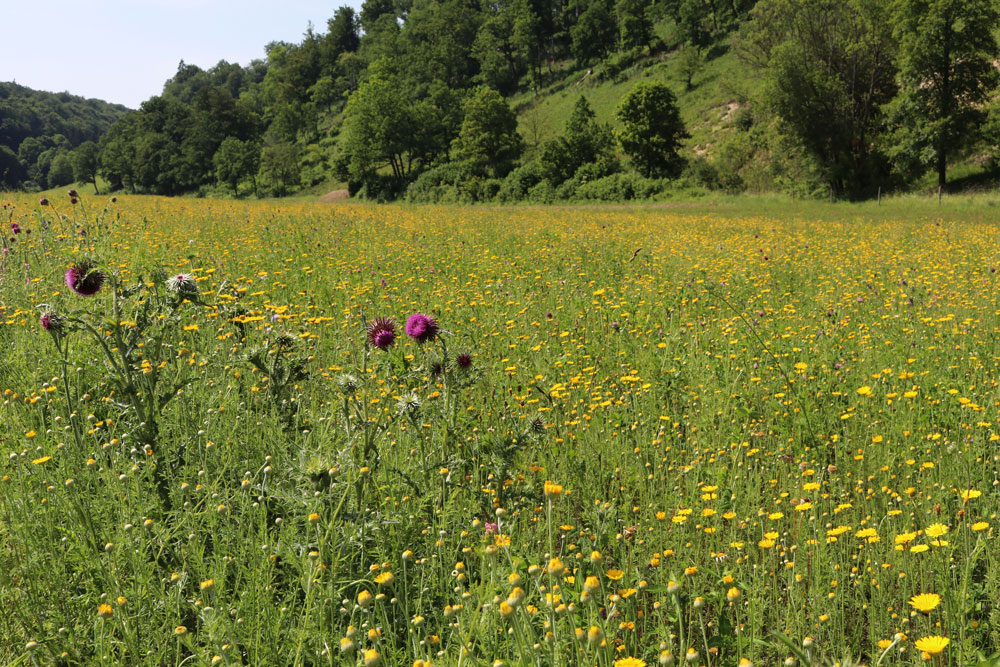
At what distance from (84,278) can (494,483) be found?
228 cm

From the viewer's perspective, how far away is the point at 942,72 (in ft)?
89.0

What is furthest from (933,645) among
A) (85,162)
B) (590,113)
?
(85,162)

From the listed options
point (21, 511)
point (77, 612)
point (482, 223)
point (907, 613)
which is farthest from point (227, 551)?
point (482, 223)

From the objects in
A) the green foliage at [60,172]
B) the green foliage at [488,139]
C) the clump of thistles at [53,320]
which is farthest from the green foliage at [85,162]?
the clump of thistles at [53,320]

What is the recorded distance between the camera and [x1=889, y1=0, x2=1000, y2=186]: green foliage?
2573 cm

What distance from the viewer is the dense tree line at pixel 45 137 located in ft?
256

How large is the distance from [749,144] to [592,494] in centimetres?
4110

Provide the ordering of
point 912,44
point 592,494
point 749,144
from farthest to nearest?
1. point 749,144
2. point 912,44
3. point 592,494

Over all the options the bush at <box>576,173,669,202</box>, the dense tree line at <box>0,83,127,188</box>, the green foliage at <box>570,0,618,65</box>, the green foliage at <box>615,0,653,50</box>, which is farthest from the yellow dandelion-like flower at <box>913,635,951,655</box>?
the green foliage at <box>570,0,618,65</box>

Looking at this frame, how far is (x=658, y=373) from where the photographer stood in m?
4.39

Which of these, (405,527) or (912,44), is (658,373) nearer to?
(405,527)

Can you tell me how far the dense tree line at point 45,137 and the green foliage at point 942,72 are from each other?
81.5 metres

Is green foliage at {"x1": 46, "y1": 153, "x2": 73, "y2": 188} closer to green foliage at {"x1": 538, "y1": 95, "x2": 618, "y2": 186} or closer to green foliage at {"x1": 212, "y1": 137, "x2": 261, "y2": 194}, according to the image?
green foliage at {"x1": 212, "y1": 137, "x2": 261, "y2": 194}

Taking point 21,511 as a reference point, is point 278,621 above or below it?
below
